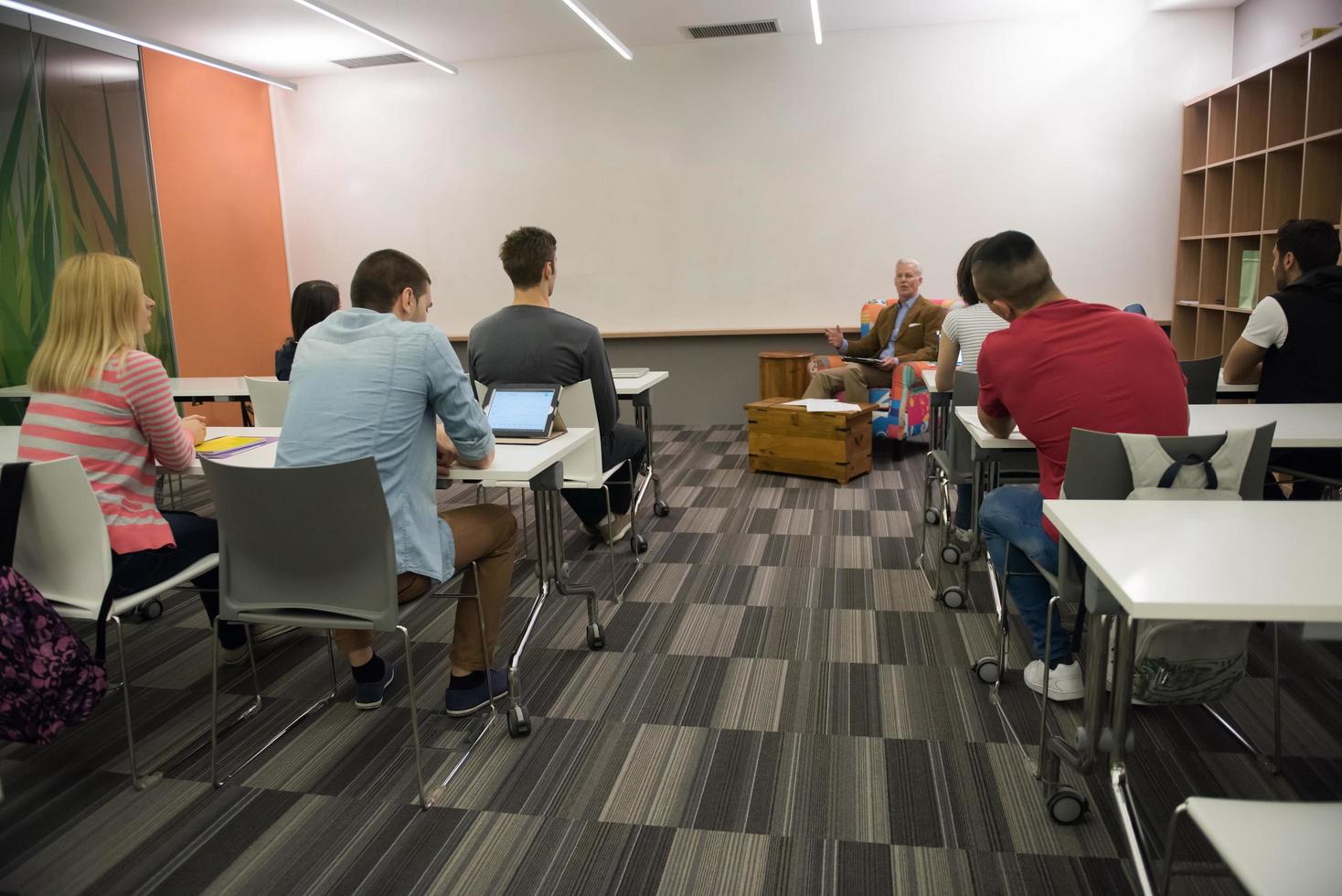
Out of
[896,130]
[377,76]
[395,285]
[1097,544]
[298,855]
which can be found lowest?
[298,855]

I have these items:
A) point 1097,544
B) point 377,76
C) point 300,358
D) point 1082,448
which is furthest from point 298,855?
point 377,76

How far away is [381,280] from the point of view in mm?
2266

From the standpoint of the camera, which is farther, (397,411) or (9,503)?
(397,411)

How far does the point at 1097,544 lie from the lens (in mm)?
1434

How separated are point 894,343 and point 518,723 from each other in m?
4.28

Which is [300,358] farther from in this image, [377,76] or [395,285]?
[377,76]

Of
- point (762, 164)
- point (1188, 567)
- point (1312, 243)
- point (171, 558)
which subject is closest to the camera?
point (1188, 567)

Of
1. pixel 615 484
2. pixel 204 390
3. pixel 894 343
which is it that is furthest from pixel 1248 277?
pixel 204 390

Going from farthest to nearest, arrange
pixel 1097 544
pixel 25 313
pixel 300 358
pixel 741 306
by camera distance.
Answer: pixel 741 306, pixel 25 313, pixel 300 358, pixel 1097 544

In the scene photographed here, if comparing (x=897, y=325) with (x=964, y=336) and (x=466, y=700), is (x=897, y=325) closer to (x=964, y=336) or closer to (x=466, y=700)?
(x=964, y=336)

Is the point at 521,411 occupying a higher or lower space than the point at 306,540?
higher

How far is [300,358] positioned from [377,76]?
19.7ft

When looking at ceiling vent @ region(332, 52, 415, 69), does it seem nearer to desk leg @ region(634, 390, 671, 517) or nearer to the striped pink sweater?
desk leg @ region(634, 390, 671, 517)

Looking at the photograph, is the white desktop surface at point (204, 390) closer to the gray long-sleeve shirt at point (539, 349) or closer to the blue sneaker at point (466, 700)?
the gray long-sleeve shirt at point (539, 349)
